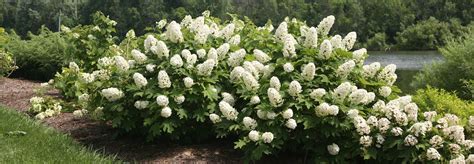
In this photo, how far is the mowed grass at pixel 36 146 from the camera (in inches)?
232

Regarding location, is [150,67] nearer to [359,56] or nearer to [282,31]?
[282,31]

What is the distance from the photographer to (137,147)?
23.4 feet

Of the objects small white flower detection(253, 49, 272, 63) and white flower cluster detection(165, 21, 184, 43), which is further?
white flower cluster detection(165, 21, 184, 43)

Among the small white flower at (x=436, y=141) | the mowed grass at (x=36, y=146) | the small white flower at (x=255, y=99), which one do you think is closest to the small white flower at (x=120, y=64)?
the mowed grass at (x=36, y=146)

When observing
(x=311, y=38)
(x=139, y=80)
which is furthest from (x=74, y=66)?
(x=311, y=38)

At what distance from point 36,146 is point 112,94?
101 centimetres

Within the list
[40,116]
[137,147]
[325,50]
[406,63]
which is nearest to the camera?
[325,50]

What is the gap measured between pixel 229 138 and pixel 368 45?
8917 centimetres

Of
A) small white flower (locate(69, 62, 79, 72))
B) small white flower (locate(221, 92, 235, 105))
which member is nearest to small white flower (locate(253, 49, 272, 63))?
small white flower (locate(221, 92, 235, 105))

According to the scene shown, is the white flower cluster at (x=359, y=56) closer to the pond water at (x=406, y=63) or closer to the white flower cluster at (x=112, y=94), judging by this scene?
the white flower cluster at (x=112, y=94)

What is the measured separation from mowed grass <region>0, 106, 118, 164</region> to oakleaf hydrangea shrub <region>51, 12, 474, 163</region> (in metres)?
0.59

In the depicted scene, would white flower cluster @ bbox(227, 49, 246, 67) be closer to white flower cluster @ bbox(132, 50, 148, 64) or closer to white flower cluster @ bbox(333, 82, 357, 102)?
white flower cluster @ bbox(132, 50, 148, 64)

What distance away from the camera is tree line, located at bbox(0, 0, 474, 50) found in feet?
302

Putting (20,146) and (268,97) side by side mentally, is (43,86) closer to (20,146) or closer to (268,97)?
(20,146)
